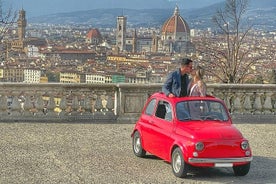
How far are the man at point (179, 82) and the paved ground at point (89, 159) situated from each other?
116 centimetres

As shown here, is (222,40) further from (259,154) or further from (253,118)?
(259,154)

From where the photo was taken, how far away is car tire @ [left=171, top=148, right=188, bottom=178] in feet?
29.3

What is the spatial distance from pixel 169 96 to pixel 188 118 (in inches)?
25.4

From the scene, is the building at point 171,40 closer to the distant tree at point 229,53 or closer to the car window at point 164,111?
the distant tree at point 229,53

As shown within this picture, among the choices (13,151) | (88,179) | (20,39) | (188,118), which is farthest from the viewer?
(20,39)

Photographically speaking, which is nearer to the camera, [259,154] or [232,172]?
[232,172]

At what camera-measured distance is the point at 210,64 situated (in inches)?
983

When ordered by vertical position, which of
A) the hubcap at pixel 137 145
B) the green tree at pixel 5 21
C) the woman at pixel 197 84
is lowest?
the hubcap at pixel 137 145

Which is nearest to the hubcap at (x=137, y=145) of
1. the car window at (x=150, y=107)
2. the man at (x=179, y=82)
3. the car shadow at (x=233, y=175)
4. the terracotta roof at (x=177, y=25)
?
the car window at (x=150, y=107)

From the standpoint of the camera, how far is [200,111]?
966cm

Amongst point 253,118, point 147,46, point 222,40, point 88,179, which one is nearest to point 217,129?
point 88,179

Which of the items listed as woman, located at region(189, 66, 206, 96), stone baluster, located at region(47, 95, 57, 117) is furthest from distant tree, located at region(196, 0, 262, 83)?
woman, located at region(189, 66, 206, 96)

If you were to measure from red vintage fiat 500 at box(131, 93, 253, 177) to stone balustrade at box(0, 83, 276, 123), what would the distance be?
4.87 m

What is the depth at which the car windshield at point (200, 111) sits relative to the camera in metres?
9.56
